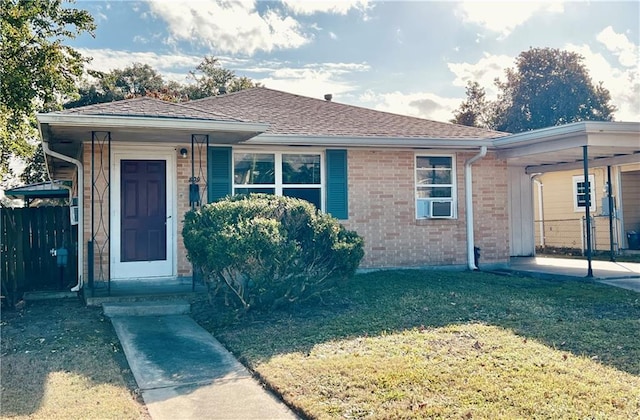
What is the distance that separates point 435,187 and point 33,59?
864 cm

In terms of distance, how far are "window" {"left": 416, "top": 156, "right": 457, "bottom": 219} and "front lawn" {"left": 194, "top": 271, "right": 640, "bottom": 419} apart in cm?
238

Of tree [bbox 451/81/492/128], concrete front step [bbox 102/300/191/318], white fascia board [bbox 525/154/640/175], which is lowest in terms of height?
concrete front step [bbox 102/300/191/318]

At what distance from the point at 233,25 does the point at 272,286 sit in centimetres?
863

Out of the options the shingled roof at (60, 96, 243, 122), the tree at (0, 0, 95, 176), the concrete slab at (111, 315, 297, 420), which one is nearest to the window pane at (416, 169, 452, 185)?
the shingled roof at (60, 96, 243, 122)

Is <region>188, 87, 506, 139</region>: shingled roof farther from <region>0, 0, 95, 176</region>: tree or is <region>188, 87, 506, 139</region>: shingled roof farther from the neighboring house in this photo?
the neighboring house

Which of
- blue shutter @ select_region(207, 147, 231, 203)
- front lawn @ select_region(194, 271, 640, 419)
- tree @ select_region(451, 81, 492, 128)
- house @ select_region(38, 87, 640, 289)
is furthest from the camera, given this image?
tree @ select_region(451, 81, 492, 128)

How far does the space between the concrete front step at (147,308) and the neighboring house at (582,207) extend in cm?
1266

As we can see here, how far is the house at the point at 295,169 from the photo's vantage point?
8.94 m

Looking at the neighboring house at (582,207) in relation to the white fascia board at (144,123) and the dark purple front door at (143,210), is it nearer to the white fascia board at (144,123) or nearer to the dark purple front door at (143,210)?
the white fascia board at (144,123)

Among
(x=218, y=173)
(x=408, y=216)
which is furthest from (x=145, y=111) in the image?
(x=408, y=216)

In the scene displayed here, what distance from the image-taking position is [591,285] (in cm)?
933

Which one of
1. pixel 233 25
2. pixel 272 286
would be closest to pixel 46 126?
pixel 272 286

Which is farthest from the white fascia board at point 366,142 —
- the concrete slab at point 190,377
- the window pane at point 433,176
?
the concrete slab at point 190,377

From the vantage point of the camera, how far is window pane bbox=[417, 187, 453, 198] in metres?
11.3
